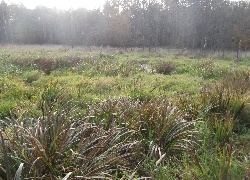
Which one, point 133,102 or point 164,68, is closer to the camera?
point 133,102

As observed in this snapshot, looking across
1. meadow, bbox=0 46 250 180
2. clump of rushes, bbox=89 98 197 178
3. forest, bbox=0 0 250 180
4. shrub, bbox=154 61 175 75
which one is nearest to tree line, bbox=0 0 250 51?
forest, bbox=0 0 250 180

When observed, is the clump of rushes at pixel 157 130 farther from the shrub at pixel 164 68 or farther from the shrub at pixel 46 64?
the shrub at pixel 46 64

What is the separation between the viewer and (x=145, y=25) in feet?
110

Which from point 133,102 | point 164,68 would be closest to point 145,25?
point 164,68

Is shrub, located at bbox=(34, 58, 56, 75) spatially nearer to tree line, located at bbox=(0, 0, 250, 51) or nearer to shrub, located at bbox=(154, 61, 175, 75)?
shrub, located at bbox=(154, 61, 175, 75)

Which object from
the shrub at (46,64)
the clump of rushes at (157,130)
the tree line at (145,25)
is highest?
the tree line at (145,25)

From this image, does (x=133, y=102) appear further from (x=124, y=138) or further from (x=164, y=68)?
(x=164, y=68)

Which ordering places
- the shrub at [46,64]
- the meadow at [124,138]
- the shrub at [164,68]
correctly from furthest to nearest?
1. the shrub at [46,64]
2. the shrub at [164,68]
3. the meadow at [124,138]

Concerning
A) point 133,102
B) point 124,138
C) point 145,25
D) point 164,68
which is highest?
point 145,25

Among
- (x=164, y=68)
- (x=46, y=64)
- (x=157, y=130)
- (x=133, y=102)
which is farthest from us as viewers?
(x=46, y=64)

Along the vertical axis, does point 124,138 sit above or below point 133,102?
below

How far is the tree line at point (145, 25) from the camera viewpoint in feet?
94.8

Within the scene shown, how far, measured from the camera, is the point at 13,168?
246 cm

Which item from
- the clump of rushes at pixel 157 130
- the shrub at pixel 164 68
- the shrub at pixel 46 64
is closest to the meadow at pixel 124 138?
the clump of rushes at pixel 157 130
